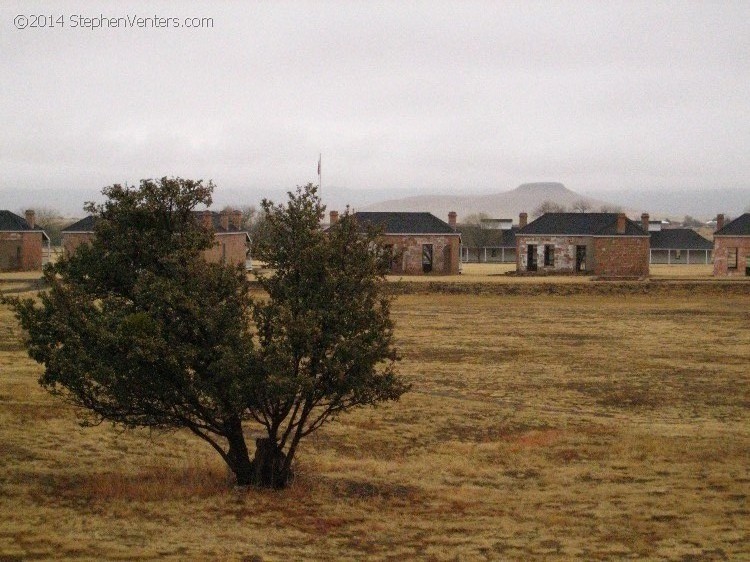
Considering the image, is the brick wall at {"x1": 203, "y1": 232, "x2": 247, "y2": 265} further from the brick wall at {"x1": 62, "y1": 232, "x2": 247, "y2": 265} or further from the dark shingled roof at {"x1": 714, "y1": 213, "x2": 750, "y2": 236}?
the dark shingled roof at {"x1": 714, "y1": 213, "x2": 750, "y2": 236}

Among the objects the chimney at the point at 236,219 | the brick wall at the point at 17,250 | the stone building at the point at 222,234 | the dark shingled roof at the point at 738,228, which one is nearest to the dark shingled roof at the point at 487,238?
the dark shingled roof at the point at 738,228

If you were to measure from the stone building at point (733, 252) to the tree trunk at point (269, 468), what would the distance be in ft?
164

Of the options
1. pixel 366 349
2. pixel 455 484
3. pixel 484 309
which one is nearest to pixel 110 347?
pixel 366 349

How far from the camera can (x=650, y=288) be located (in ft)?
161

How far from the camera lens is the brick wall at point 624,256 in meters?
56.6

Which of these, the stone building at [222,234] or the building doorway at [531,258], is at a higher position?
the stone building at [222,234]

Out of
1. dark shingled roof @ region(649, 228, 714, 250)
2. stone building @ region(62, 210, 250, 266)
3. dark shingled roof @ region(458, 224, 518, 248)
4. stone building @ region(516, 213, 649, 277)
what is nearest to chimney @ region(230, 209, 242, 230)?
stone building @ region(62, 210, 250, 266)

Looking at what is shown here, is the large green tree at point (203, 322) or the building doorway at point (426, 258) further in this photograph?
the building doorway at point (426, 258)

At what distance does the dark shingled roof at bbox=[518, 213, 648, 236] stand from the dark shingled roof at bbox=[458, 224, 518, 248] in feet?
74.8

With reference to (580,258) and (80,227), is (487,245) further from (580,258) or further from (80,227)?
(80,227)

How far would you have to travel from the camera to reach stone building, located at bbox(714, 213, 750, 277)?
193ft

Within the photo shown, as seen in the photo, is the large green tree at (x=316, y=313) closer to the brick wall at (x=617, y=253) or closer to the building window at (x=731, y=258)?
the brick wall at (x=617, y=253)

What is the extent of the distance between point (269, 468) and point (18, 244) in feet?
163

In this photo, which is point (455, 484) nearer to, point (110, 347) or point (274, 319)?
point (274, 319)
